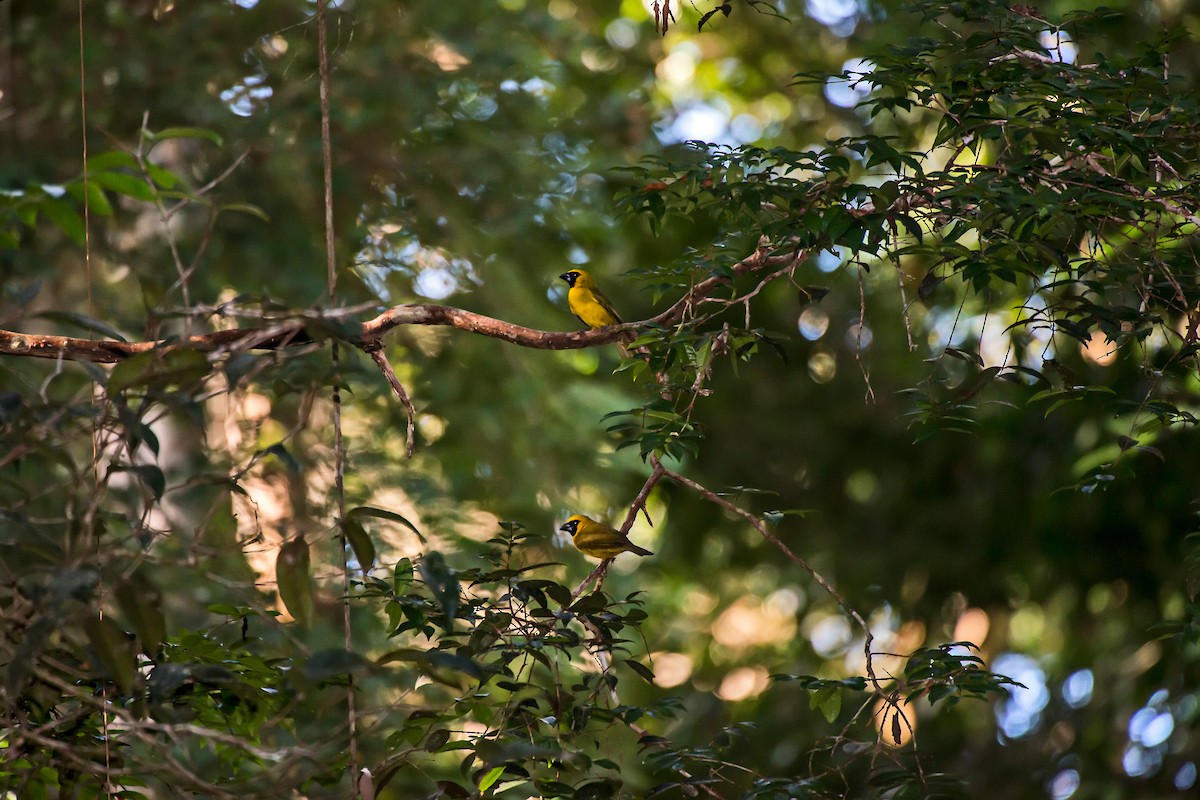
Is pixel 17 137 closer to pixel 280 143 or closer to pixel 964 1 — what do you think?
pixel 280 143

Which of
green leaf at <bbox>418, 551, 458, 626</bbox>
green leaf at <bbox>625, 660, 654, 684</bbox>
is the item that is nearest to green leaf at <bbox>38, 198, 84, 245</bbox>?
green leaf at <bbox>418, 551, 458, 626</bbox>

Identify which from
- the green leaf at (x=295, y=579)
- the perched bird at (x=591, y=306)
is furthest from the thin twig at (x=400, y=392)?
the perched bird at (x=591, y=306)

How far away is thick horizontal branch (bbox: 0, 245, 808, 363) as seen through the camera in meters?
2.04

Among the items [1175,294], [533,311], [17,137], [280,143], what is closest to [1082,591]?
[533,311]

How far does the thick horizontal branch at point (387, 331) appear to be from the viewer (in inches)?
80.4

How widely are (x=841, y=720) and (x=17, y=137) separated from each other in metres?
5.72

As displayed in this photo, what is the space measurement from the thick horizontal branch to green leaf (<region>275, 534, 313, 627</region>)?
335mm

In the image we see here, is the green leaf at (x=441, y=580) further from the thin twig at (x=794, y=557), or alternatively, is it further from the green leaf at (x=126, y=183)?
the green leaf at (x=126, y=183)

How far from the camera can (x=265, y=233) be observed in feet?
20.0

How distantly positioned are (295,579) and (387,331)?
0.74 metres

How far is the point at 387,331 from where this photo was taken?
2.40 m

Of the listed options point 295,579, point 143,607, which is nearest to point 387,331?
point 295,579

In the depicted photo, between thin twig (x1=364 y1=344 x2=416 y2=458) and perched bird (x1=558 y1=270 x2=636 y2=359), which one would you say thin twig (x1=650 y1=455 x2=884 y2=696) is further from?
perched bird (x1=558 y1=270 x2=636 y2=359)

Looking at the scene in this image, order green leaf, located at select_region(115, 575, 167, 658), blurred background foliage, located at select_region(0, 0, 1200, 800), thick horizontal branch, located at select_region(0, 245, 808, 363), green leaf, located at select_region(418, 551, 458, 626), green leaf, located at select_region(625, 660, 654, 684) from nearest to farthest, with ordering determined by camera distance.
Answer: green leaf, located at select_region(115, 575, 167, 658) < green leaf, located at select_region(418, 551, 458, 626) < thick horizontal branch, located at select_region(0, 245, 808, 363) < green leaf, located at select_region(625, 660, 654, 684) < blurred background foliage, located at select_region(0, 0, 1200, 800)
